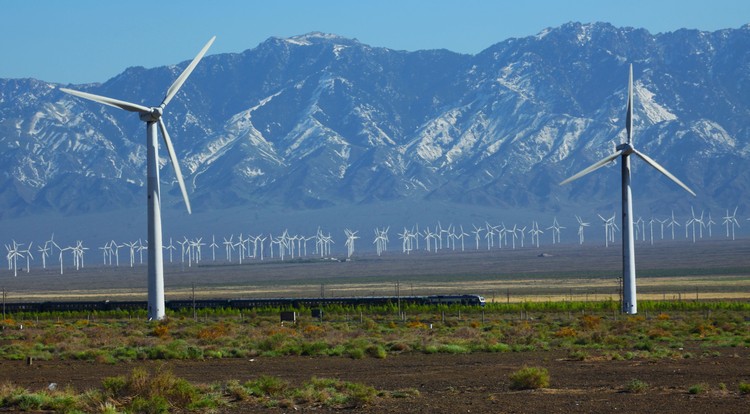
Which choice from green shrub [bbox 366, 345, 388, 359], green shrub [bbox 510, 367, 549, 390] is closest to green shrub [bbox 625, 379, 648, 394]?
green shrub [bbox 510, 367, 549, 390]

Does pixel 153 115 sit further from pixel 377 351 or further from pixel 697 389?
pixel 697 389

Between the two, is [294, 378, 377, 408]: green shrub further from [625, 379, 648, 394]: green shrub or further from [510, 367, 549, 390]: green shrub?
[625, 379, 648, 394]: green shrub

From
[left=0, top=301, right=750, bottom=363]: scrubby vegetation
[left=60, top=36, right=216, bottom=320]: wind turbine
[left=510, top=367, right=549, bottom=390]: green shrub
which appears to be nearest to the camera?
[left=510, top=367, right=549, bottom=390]: green shrub

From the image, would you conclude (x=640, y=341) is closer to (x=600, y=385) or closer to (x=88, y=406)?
(x=600, y=385)

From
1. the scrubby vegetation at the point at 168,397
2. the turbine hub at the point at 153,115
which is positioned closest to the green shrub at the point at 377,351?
the scrubby vegetation at the point at 168,397

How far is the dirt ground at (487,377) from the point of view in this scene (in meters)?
32.5

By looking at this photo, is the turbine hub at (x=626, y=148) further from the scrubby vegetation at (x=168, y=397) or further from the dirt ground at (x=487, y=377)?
the scrubby vegetation at (x=168, y=397)

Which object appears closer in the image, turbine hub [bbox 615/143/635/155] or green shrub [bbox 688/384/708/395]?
green shrub [bbox 688/384/708/395]

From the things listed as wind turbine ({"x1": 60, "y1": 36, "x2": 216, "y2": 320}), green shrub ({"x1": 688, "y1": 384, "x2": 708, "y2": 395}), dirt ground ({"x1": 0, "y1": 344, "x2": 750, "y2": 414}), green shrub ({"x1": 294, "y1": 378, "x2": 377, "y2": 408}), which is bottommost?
dirt ground ({"x1": 0, "y1": 344, "x2": 750, "y2": 414})

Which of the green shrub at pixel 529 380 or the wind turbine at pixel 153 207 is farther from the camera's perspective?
the wind turbine at pixel 153 207

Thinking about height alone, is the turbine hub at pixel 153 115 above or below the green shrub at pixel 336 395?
above

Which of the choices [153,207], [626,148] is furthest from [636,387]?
[626,148]

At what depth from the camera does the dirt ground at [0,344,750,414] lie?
107 feet

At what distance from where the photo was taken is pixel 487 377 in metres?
39.6
